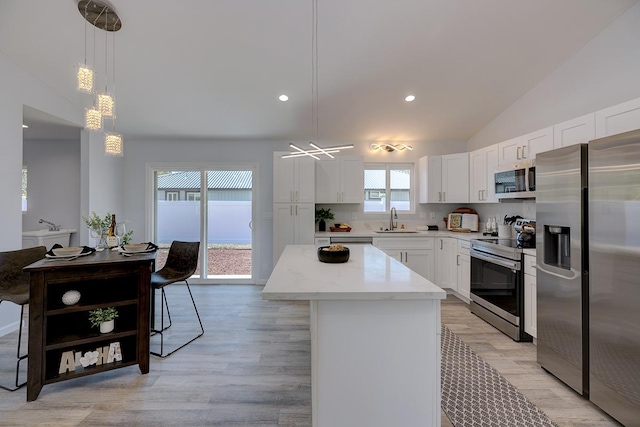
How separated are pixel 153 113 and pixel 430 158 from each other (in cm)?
411

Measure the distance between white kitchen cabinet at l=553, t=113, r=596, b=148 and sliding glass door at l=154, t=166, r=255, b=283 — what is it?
4.04 meters

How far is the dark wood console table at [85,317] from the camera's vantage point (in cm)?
200

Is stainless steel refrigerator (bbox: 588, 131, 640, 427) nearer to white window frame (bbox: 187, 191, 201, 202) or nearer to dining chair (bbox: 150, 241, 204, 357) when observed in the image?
dining chair (bbox: 150, 241, 204, 357)

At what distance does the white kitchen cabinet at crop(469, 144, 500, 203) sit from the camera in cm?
378

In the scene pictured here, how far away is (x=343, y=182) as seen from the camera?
4.69m

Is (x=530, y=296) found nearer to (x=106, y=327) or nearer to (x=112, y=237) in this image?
(x=106, y=327)

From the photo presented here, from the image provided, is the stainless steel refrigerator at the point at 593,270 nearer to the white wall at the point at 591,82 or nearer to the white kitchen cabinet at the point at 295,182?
the white wall at the point at 591,82

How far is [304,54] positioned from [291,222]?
7.49ft

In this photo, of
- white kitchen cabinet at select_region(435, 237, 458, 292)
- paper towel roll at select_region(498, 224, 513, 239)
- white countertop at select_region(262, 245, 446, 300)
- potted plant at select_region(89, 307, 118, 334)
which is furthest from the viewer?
white kitchen cabinet at select_region(435, 237, 458, 292)

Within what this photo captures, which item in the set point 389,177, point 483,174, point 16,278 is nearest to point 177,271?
point 16,278

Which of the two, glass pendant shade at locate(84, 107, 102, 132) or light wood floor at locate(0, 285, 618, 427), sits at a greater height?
glass pendant shade at locate(84, 107, 102, 132)

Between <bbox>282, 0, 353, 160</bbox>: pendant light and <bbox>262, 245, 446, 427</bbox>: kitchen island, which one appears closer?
<bbox>262, 245, 446, 427</bbox>: kitchen island

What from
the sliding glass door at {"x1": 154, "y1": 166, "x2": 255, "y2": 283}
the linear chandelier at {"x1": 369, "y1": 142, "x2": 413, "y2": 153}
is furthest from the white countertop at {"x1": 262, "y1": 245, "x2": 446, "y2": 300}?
the linear chandelier at {"x1": 369, "y1": 142, "x2": 413, "y2": 153}

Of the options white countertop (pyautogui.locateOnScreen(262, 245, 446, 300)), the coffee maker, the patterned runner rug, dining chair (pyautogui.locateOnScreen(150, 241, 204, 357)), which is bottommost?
the patterned runner rug
